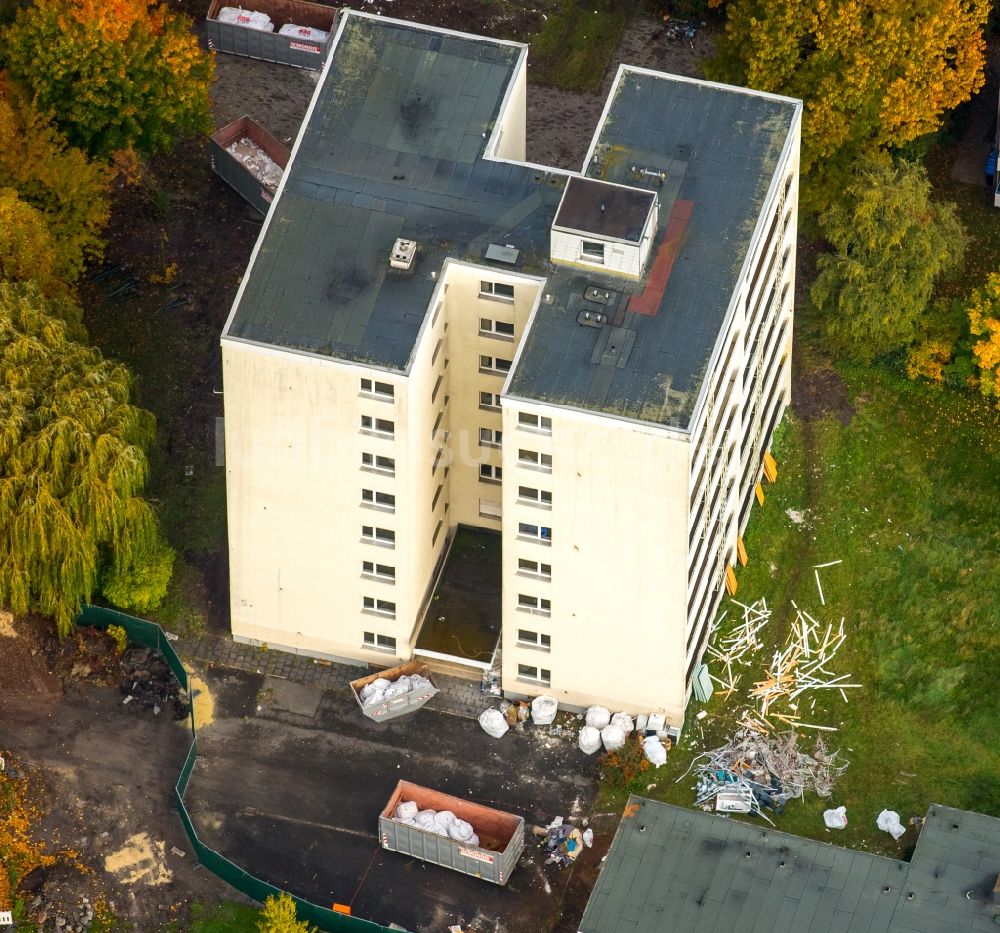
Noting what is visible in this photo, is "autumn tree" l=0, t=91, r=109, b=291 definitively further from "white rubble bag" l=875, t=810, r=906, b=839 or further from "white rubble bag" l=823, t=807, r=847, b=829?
"white rubble bag" l=875, t=810, r=906, b=839

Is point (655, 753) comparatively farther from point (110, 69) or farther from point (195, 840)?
point (110, 69)

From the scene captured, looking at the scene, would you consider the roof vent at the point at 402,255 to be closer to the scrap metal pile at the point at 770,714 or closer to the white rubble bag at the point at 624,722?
the white rubble bag at the point at 624,722

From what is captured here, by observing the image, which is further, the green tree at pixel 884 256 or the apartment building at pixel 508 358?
the green tree at pixel 884 256

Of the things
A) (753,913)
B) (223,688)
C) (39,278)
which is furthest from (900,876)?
(39,278)

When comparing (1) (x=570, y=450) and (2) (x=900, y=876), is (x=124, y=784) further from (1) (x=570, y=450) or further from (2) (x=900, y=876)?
(2) (x=900, y=876)

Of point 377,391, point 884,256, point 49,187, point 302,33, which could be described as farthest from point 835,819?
point 302,33

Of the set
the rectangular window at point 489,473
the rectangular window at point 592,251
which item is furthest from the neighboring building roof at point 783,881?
the rectangular window at point 592,251

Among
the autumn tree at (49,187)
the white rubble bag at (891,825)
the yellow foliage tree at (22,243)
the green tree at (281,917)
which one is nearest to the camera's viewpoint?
the green tree at (281,917)
